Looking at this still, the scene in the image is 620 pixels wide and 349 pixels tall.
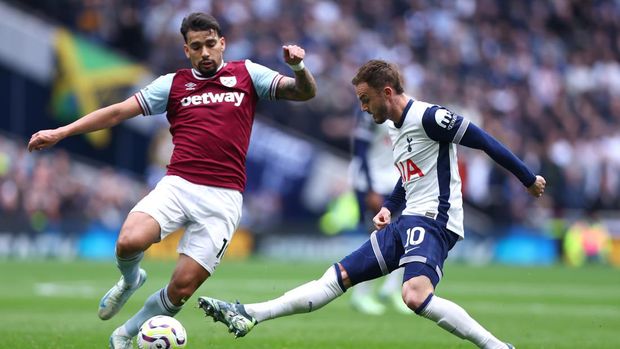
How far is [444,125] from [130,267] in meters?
2.58

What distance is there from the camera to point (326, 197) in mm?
25531

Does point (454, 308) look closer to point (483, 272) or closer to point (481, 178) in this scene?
point (483, 272)

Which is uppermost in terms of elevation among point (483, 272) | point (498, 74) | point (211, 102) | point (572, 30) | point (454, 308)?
point (572, 30)

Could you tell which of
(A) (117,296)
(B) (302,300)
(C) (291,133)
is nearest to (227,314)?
A: (B) (302,300)

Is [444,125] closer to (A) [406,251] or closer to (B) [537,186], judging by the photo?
(B) [537,186]

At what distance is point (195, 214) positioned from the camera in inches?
326

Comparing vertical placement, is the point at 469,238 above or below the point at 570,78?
below

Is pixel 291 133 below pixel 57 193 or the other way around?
the other way around

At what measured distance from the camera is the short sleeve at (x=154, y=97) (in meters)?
8.48

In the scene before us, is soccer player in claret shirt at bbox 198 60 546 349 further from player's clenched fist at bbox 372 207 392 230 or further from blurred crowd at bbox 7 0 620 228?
blurred crowd at bbox 7 0 620 228

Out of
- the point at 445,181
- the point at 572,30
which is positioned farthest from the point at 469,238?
the point at 445,181

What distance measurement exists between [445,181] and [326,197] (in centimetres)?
1738

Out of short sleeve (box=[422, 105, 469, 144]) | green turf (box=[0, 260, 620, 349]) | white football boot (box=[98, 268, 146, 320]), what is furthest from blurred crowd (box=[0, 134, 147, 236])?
short sleeve (box=[422, 105, 469, 144])

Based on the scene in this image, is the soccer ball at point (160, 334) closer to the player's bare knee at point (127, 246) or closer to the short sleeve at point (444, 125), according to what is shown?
the player's bare knee at point (127, 246)
